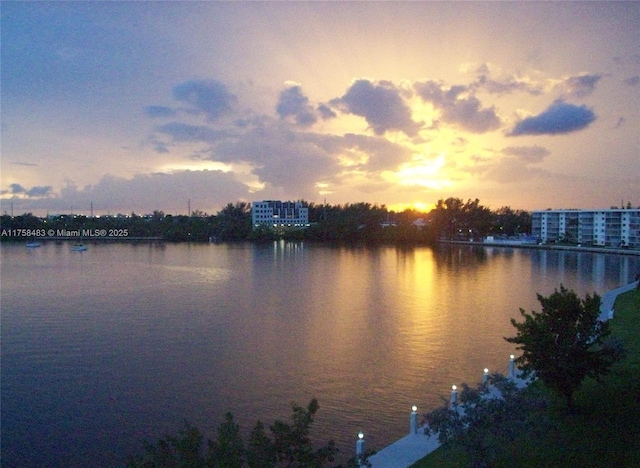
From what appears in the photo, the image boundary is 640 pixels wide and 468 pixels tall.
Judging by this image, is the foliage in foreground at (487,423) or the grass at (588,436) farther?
the grass at (588,436)

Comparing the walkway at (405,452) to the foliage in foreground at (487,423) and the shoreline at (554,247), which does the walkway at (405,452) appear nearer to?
the foliage in foreground at (487,423)

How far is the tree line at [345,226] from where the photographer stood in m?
88.8

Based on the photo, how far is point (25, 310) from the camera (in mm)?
23250

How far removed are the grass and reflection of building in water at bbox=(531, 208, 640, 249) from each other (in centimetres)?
6525

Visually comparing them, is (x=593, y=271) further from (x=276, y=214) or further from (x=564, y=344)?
(x=276, y=214)

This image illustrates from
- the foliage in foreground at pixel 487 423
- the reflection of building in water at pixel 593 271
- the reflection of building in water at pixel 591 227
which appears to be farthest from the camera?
the reflection of building in water at pixel 591 227

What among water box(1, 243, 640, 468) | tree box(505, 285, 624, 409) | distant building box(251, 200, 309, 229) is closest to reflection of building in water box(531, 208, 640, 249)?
water box(1, 243, 640, 468)

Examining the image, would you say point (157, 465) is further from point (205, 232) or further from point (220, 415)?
point (205, 232)

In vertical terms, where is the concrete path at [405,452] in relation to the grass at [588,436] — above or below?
below

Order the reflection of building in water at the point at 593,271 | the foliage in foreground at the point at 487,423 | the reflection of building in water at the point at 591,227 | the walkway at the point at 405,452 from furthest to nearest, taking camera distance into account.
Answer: the reflection of building in water at the point at 591,227 → the reflection of building in water at the point at 593,271 → the walkway at the point at 405,452 → the foliage in foreground at the point at 487,423

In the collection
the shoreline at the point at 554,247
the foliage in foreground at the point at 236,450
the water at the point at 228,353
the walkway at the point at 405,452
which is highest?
the foliage in foreground at the point at 236,450

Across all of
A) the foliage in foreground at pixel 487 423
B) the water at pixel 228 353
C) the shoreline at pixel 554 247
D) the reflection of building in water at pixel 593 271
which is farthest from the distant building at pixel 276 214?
the foliage in foreground at pixel 487 423

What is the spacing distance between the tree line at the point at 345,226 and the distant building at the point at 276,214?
11.5ft

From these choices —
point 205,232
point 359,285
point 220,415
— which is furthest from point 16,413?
point 205,232
